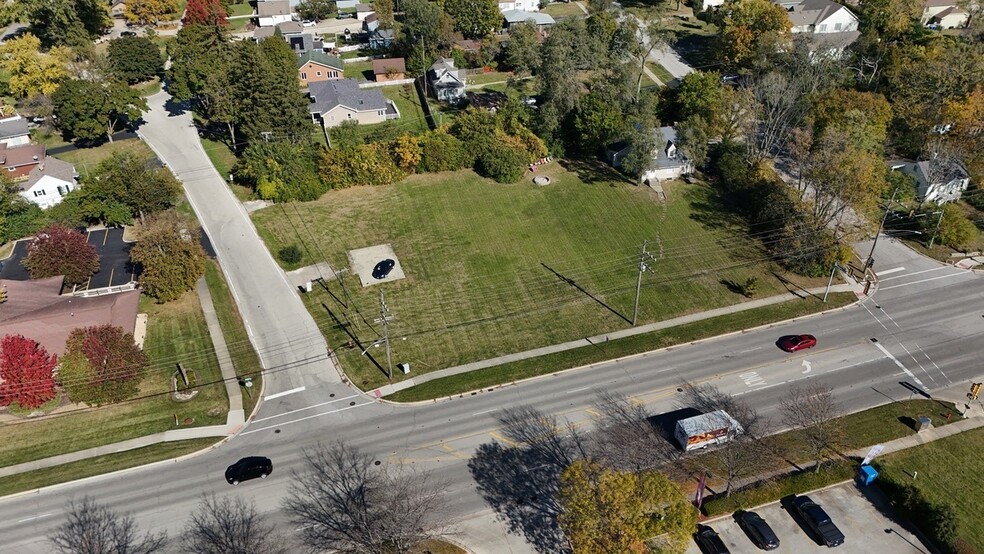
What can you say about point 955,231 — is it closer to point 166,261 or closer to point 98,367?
point 166,261

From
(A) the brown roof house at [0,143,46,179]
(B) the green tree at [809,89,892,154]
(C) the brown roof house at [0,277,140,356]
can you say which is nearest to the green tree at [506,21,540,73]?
(B) the green tree at [809,89,892,154]

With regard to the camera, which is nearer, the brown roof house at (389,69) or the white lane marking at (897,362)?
the white lane marking at (897,362)

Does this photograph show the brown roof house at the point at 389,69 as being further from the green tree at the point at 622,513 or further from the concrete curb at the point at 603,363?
the green tree at the point at 622,513

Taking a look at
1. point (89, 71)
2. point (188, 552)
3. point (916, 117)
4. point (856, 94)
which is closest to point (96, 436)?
point (188, 552)

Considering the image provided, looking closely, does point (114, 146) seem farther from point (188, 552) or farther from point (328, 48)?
point (188, 552)

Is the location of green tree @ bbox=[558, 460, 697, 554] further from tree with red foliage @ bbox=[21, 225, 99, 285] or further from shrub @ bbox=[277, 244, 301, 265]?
tree with red foliage @ bbox=[21, 225, 99, 285]

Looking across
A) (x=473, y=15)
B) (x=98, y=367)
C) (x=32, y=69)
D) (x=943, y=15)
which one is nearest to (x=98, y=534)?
(x=98, y=367)

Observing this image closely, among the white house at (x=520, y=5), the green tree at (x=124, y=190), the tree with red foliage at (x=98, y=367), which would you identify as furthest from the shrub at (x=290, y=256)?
the white house at (x=520, y=5)
